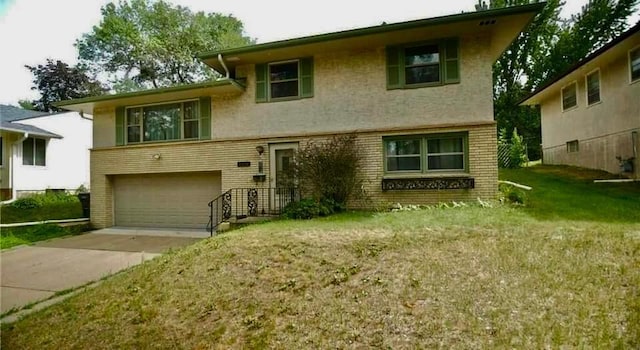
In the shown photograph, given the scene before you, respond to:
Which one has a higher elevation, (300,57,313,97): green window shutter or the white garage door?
(300,57,313,97): green window shutter

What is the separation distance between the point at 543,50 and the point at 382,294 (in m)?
32.0

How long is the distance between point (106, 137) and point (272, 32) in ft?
51.9

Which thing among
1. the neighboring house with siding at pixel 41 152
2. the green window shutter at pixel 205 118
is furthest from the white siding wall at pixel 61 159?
the green window shutter at pixel 205 118

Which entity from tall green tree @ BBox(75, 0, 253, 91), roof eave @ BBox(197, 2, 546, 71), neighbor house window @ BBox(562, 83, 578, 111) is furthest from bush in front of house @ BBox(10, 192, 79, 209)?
neighbor house window @ BBox(562, 83, 578, 111)

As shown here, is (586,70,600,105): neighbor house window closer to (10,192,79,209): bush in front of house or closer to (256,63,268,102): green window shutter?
(256,63,268,102): green window shutter

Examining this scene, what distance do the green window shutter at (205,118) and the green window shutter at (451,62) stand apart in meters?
7.66

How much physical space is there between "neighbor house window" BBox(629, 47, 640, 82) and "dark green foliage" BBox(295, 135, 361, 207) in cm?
935

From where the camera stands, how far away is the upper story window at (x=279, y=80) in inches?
436

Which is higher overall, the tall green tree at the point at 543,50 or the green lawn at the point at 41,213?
the tall green tree at the point at 543,50

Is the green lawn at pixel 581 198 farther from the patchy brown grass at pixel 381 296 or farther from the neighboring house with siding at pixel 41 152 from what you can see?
the neighboring house with siding at pixel 41 152

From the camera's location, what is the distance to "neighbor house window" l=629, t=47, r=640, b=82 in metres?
11.0

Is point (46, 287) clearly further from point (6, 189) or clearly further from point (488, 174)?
point (6, 189)

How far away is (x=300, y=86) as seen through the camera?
36.1 ft

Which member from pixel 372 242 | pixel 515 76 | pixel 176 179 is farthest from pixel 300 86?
pixel 515 76
